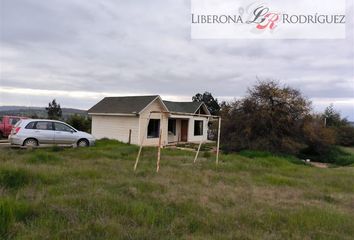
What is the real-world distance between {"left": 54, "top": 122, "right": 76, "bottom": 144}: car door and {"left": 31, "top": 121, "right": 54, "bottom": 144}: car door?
0.24 metres

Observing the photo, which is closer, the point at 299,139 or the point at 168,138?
the point at 299,139

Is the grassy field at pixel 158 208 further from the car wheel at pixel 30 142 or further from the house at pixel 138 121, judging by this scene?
the house at pixel 138 121

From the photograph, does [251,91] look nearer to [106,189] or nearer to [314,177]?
[314,177]

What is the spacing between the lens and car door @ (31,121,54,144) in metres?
17.4

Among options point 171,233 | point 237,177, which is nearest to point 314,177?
point 237,177

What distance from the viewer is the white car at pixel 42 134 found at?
56.1ft

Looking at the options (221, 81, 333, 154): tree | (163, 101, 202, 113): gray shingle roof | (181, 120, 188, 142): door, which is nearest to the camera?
(221, 81, 333, 154): tree

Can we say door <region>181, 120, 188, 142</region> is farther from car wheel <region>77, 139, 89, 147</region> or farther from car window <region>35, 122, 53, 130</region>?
car window <region>35, 122, 53, 130</region>

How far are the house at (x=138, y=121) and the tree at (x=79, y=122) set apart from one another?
9.24 ft

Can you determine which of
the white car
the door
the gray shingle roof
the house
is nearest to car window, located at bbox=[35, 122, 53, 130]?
the white car

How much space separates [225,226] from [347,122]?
3966 cm

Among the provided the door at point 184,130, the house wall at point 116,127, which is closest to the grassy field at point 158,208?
the house wall at point 116,127

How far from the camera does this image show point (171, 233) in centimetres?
489

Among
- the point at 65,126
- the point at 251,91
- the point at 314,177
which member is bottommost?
the point at 314,177
